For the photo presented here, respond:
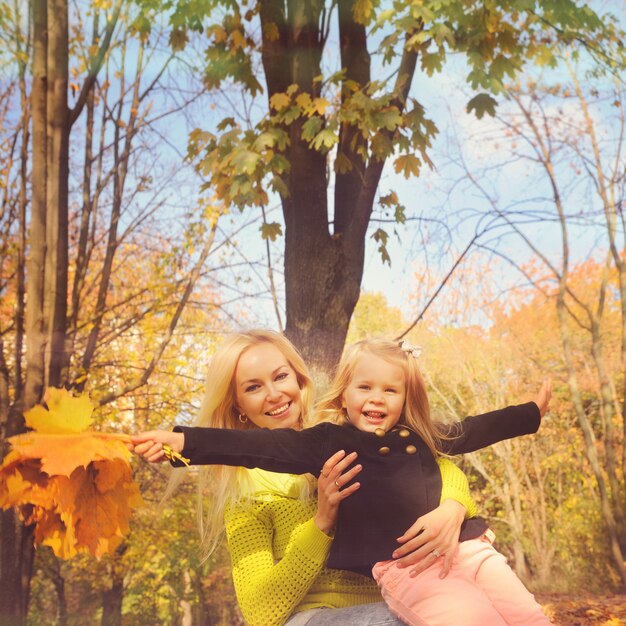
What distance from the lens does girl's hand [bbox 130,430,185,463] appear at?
5.53 feet

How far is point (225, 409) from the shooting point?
241 centimetres

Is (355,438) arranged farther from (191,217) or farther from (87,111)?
(191,217)

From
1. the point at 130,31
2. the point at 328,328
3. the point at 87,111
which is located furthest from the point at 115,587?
the point at 328,328

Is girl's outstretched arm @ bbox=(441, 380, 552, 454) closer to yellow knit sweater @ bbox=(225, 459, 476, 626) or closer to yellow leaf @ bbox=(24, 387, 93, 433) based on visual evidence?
yellow knit sweater @ bbox=(225, 459, 476, 626)

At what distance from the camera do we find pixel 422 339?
12383mm

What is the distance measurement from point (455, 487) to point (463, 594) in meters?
0.37

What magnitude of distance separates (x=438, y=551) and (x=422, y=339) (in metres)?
10.6

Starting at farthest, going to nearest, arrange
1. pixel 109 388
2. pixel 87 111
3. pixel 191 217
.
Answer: pixel 191 217 < pixel 109 388 < pixel 87 111

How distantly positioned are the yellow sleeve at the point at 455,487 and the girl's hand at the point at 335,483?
335 mm

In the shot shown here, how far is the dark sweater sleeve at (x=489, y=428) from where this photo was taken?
223 cm

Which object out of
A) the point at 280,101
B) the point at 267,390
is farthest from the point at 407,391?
the point at 280,101

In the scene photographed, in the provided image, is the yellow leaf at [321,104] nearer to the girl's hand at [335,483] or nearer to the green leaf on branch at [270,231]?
the green leaf on branch at [270,231]

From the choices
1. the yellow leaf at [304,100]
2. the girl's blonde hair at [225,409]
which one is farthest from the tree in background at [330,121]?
the girl's blonde hair at [225,409]

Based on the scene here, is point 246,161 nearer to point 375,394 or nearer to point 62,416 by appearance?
point 375,394
